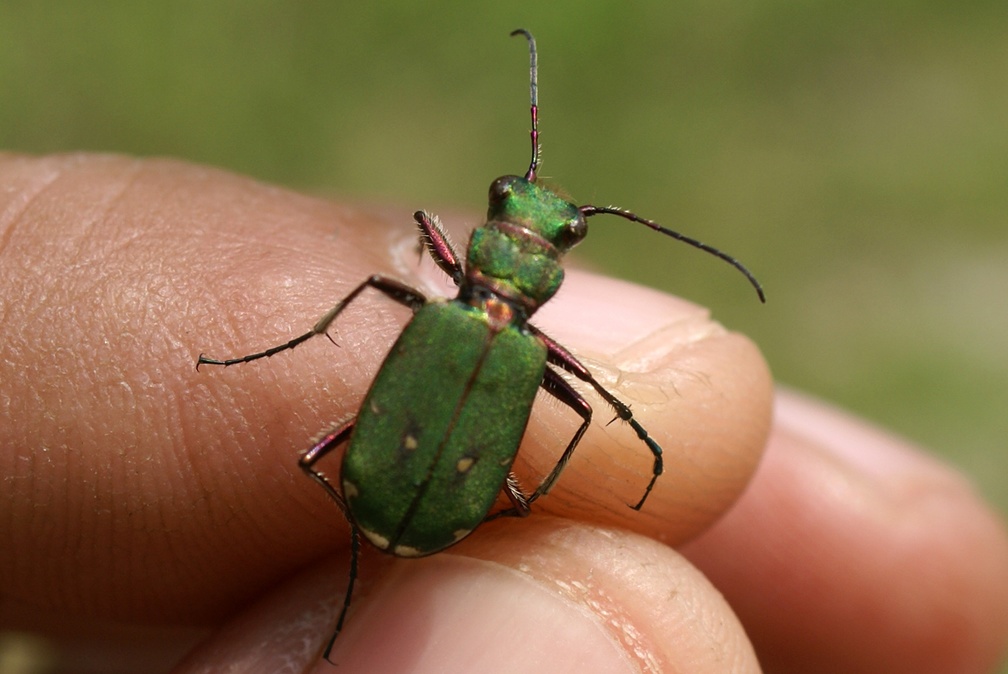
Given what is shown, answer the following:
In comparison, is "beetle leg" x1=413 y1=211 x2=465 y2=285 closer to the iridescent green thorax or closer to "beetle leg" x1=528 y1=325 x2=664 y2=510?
the iridescent green thorax

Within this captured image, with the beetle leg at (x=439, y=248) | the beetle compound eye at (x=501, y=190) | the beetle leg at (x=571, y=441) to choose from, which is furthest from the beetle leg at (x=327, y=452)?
the beetle compound eye at (x=501, y=190)

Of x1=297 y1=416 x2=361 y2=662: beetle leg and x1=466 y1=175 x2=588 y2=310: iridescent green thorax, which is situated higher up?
x1=466 y1=175 x2=588 y2=310: iridescent green thorax

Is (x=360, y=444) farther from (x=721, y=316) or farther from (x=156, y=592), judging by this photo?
A: (x=721, y=316)

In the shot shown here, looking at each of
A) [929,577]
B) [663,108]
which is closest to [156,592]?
[929,577]

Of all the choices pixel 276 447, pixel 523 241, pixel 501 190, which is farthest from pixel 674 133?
pixel 276 447

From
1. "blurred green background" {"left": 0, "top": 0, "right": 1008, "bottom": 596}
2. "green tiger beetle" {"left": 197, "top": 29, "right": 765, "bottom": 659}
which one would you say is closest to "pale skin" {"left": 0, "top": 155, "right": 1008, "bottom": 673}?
"green tiger beetle" {"left": 197, "top": 29, "right": 765, "bottom": 659}

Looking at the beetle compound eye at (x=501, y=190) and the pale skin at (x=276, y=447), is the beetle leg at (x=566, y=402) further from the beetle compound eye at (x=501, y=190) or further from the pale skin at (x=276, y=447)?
the beetle compound eye at (x=501, y=190)

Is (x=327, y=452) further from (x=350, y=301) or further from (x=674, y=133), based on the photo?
(x=674, y=133)
